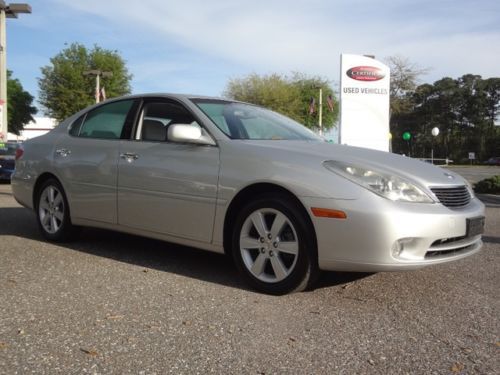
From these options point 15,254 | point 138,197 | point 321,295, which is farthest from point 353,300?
point 15,254

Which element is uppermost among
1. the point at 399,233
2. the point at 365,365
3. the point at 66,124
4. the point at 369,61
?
the point at 369,61

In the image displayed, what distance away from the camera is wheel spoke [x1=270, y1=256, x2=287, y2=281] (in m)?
3.77

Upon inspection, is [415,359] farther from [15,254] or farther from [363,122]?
[363,122]

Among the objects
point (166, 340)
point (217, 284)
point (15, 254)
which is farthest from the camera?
point (15, 254)

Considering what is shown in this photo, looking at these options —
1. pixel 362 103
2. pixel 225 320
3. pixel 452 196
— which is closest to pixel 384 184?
pixel 452 196

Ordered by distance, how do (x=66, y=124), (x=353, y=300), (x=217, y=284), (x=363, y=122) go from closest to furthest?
(x=353, y=300) → (x=217, y=284) → (x=66, y=124) → (x=363, y=122)

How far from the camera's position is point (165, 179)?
4.39 m

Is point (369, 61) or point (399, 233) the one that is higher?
point (369, 61)

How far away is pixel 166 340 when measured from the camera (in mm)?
2926

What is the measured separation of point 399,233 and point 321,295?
764 millimetres

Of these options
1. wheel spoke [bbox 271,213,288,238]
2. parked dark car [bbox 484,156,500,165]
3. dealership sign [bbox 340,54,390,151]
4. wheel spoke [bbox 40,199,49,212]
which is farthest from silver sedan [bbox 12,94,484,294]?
parked dark car [bbox 484,156,500,165]

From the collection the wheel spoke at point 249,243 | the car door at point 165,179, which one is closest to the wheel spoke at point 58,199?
the car door at point 165,179

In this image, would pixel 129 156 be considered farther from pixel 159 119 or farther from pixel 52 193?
pixel 52 193

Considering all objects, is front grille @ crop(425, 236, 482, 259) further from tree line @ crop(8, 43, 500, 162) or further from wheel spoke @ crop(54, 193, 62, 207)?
tree line @ crop(8, 43, 500, 162)
